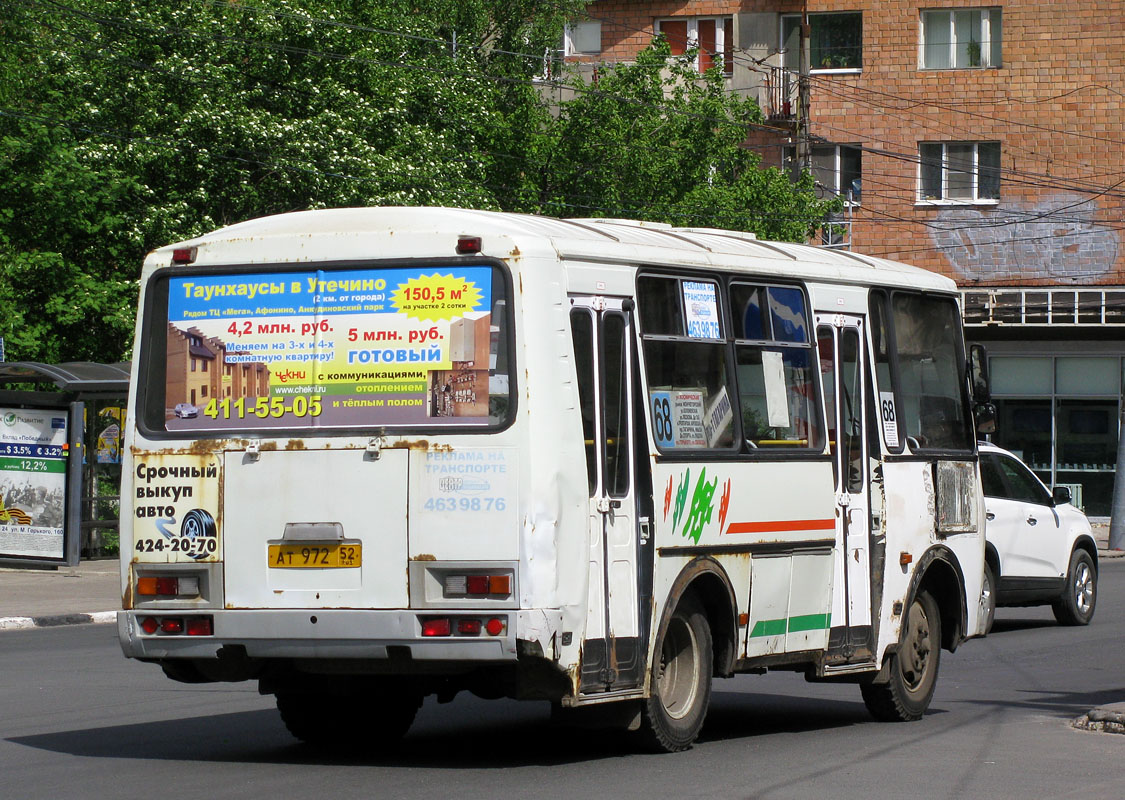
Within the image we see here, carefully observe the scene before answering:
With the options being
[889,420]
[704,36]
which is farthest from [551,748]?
[704,36]

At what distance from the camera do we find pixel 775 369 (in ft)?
35.3

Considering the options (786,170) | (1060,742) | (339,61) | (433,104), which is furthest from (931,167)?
(1060,742)

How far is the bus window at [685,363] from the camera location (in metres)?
9.72

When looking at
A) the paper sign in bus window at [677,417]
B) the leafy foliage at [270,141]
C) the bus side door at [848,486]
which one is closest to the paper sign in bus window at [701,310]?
the paper sign in bus window at [677,417]

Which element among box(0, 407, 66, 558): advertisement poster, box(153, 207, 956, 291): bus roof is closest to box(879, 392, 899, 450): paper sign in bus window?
box(153, 207, 956, 291): bus roof

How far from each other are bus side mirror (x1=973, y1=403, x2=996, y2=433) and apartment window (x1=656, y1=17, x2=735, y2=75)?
112ft

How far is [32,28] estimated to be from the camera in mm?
39250

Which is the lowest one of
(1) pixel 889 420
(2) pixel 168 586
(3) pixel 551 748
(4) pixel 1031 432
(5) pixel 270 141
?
(3) pixel 551 748

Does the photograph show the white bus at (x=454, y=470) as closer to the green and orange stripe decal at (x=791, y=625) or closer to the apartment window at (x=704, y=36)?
the green and orange stripe decal at (x=791, y=625)

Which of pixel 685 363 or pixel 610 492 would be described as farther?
pixel 685 363

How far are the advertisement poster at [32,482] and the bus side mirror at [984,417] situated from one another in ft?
50.7

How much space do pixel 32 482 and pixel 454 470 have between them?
58.7 feet

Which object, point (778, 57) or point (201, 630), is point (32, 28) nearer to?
point (778, 57)

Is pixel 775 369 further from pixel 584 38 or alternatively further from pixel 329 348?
pixel 584 38
